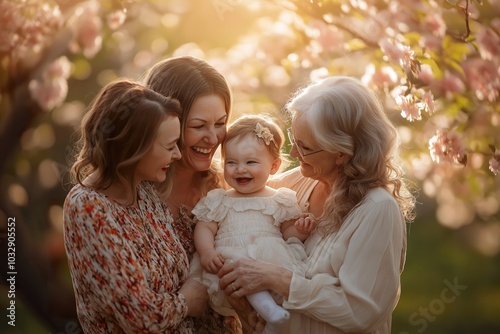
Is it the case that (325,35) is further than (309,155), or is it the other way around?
(325,35)

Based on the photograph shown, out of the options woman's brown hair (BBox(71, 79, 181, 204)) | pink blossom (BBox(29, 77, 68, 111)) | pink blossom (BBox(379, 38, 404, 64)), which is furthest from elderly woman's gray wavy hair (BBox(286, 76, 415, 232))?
pink blossom (BBox(29, 77, 68, 111))

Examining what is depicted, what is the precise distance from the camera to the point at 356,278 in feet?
9.57

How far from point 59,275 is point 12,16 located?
75.5 inches

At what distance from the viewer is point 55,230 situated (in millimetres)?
5309

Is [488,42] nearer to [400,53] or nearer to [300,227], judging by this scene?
[400,53]

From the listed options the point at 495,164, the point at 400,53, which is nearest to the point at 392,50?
the point at 400,53

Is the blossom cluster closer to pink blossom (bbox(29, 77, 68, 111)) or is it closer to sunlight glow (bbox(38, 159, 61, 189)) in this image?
pink blossom (bbox(29, 77, 68, 111))

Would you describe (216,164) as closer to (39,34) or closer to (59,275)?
(39,34)

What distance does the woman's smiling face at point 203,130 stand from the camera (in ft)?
10.6

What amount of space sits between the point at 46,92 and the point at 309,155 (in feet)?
6.92

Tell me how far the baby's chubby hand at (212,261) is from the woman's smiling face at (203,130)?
41cm

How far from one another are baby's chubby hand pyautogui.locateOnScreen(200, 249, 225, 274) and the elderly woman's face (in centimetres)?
51

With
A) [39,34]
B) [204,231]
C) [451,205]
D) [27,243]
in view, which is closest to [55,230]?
[27,243]

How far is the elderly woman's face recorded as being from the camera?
10.1 feet
